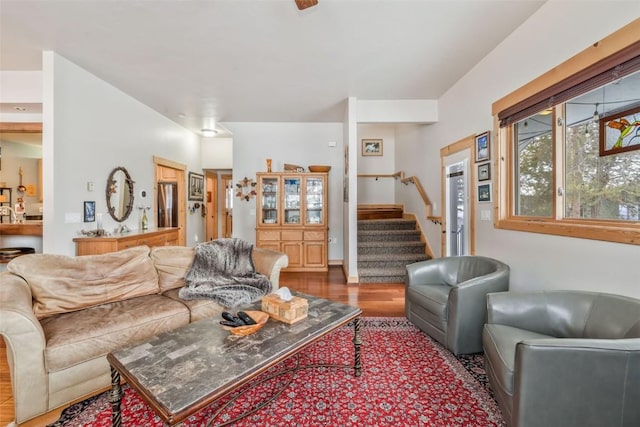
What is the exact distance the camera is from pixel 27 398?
1448mm

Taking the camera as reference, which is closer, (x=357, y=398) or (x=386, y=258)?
(x=357, y=398)

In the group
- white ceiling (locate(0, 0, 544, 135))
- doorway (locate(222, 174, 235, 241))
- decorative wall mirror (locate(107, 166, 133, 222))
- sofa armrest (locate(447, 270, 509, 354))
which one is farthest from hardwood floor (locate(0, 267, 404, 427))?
doorway (locate(222, 174, 235, 241))

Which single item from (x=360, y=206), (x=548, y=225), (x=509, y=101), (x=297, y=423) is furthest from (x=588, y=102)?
(x=360, y=206)

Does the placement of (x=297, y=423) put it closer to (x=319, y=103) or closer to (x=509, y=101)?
(x=509, y=101)

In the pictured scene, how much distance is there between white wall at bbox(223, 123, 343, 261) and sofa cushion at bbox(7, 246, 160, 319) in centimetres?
316

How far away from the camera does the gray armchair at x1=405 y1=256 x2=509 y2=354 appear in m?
2.07

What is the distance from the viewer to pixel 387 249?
4.65 m

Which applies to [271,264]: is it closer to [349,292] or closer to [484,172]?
[349,292]

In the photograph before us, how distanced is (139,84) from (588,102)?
4898mm

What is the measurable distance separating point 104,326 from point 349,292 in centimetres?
272

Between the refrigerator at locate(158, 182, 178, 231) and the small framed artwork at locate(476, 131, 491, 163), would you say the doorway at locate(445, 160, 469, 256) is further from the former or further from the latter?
the refrigerator at locate(158, 182, 178, 231)

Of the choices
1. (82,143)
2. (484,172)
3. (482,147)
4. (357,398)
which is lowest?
(357,398)

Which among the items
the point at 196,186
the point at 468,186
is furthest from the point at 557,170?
the point at 196,186

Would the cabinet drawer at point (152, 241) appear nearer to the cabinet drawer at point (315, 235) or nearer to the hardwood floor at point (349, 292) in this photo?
the hardwood floor at point (349, 292)
